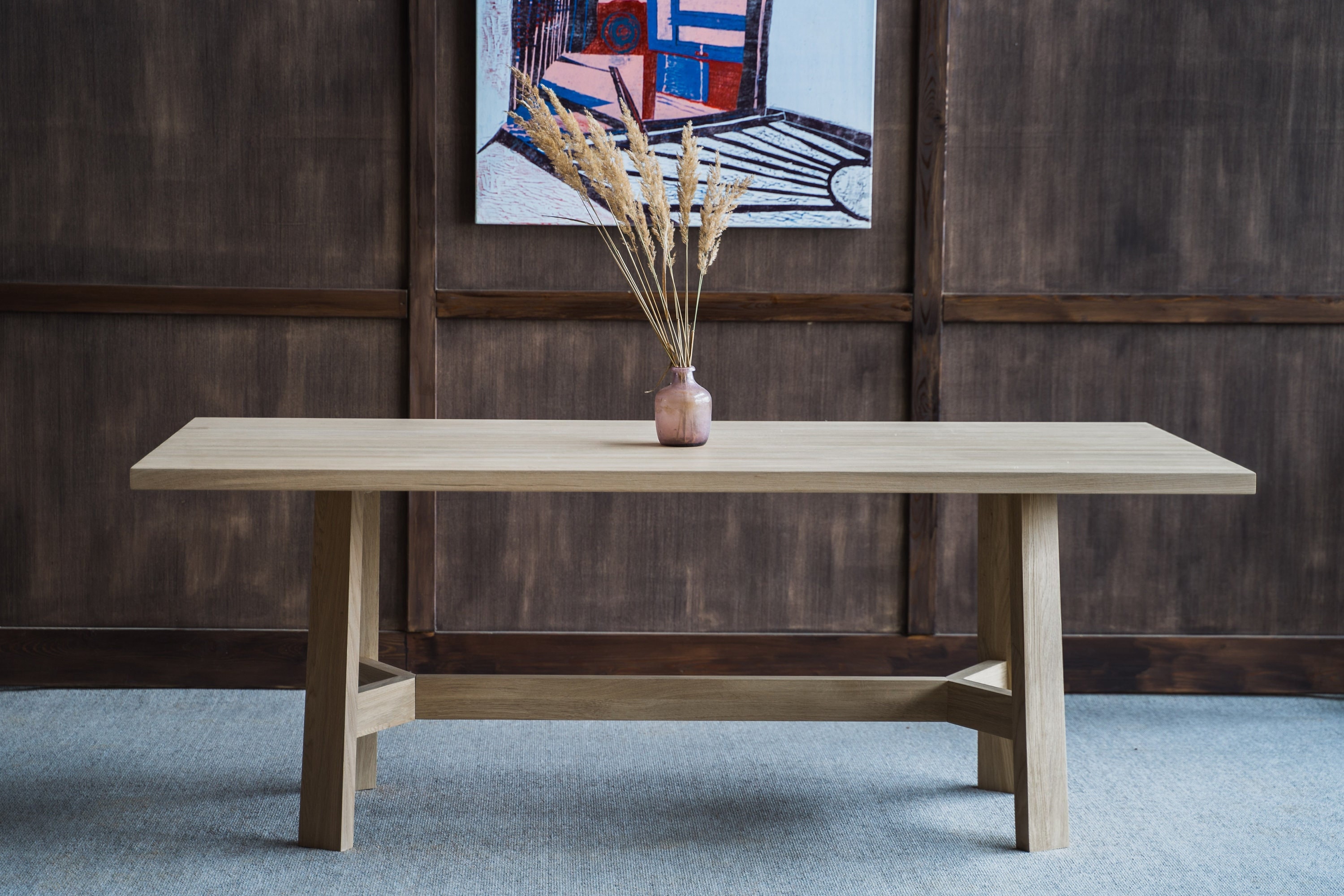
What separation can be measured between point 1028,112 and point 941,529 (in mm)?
1054

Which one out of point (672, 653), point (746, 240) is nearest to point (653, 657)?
point (672, 653)

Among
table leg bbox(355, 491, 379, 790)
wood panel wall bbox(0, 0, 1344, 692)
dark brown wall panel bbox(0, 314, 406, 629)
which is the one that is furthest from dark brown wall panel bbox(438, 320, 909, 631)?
table leg bbox(355, 491, 379, 790)

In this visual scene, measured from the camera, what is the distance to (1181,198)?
9.57 ft

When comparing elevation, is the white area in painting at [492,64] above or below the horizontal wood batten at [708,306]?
above

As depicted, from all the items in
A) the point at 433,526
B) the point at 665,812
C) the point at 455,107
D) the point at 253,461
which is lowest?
the point at 665,812

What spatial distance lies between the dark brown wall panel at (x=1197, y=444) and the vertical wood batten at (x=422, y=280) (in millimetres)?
1291

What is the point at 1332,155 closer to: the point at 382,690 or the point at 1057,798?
the point at 1057,798

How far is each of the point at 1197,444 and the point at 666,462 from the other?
177 centimetres

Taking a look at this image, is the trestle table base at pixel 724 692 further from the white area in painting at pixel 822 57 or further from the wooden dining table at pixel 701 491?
the white area in painting at pixel 822 57

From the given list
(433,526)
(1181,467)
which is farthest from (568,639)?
(1181,467)

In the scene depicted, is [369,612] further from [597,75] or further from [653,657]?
[597,75]

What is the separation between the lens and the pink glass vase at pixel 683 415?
6.83ft

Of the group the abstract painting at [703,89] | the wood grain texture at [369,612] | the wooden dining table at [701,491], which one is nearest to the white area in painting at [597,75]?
the abstract painting at [703,89]

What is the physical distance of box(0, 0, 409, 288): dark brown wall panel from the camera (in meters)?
2.82
